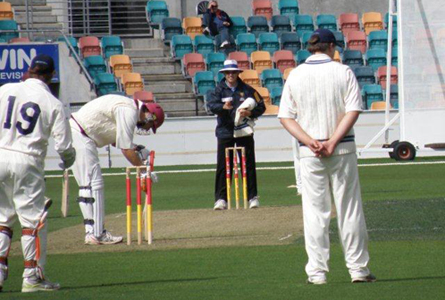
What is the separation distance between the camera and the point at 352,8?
132 feet

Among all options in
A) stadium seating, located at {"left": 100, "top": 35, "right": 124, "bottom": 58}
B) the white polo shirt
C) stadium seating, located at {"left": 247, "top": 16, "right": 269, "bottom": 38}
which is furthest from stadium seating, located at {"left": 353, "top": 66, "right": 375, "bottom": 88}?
the white polo shirt

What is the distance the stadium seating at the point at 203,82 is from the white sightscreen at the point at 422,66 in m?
7.66

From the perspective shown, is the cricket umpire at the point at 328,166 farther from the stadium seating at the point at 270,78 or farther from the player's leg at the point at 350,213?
the stadium seating at the point at 270,78

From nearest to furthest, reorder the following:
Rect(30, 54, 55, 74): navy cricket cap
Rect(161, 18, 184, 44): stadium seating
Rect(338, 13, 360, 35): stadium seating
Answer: Rect(30, 54, 55, 74): navy cricket cap < Rect(161, 18, 184, 44): stadium seating < Rect(338, 13, 360, 35): stadium seating

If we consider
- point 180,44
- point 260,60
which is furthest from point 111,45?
point 260,60

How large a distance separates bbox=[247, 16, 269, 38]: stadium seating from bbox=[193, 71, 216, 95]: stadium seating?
12.5 ft

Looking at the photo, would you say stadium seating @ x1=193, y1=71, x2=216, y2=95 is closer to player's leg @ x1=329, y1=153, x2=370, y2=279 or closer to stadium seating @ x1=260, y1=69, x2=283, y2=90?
stadium seating @ x1=260, y1=69, x2=283, y2=90

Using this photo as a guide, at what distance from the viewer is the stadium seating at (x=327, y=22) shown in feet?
123

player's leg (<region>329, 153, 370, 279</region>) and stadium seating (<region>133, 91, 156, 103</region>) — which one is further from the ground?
stadium seating (<region>133, 91, 156, 103</region>)

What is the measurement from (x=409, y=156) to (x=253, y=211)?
11945mm

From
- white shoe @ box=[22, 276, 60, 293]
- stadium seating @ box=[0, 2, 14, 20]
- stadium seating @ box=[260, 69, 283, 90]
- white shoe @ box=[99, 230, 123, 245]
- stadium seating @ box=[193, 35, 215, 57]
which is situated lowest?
white shoe @ box=[99, 230, 123, 245]

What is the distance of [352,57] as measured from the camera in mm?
36125

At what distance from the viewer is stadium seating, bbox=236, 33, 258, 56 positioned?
35.9 m

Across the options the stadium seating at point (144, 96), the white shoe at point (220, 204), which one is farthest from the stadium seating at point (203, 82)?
the white shoe at point (220, 204)
